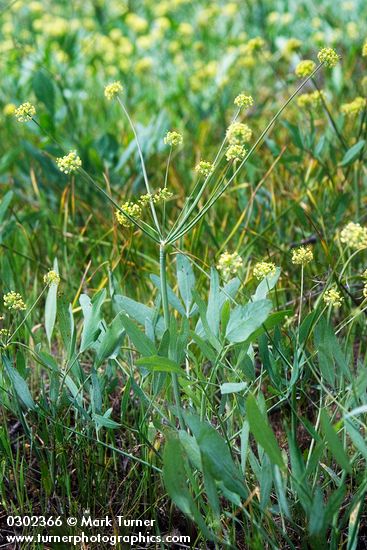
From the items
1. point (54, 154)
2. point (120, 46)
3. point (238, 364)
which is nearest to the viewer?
point (238, 364)

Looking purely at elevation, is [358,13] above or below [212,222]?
above

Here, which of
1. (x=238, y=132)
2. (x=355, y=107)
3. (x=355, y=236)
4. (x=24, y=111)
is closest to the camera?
(x=355, y=236)

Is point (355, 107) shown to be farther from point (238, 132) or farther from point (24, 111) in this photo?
point (24, 111)

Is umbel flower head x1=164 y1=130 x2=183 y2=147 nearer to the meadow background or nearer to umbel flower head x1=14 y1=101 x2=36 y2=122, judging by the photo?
the meadow background

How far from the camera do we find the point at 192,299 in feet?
5.21

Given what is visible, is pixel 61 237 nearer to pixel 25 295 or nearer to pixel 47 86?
pixel 25 295

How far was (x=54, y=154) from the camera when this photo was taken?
110 inches

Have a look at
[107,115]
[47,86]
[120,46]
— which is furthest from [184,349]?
[120,46]

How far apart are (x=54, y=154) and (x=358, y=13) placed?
2376 mm

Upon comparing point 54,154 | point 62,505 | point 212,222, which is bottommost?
point 62,505

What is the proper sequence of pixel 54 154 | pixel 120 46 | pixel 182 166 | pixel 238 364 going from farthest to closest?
pixel 120 46
pixel 182 166
pixel 54 154
pixel 238 364

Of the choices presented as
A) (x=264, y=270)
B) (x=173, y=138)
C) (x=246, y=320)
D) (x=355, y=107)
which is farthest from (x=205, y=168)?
(x=355, y=107)

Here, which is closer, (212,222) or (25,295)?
(25,295)

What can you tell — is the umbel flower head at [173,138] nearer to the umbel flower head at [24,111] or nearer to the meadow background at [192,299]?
the meadow background at [192,299]
